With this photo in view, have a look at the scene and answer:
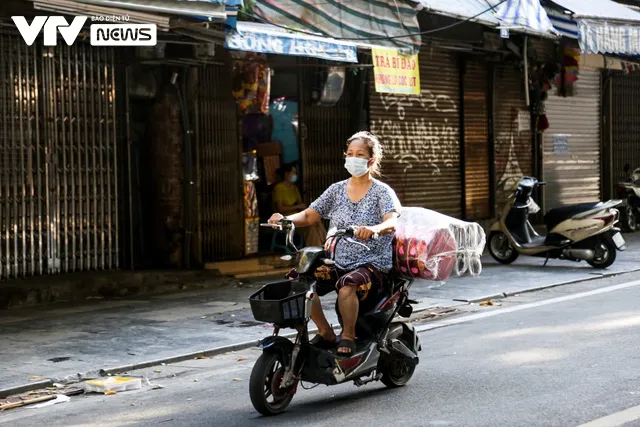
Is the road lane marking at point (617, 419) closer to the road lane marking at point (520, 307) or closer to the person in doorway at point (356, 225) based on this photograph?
the person in doorway at point (356, 225)

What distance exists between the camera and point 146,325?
1084 centimetres

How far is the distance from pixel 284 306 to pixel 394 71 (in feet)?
30.5

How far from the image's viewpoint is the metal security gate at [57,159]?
12539 millimetres

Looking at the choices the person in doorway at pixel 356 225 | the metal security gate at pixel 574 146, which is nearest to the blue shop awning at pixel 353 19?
the person in doorway at pixel 356 225

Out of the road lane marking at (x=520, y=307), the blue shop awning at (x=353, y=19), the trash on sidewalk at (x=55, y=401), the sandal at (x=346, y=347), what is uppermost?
the blue shop awning at (x=353, y=19)

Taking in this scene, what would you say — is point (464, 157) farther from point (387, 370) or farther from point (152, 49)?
point (387, 370)

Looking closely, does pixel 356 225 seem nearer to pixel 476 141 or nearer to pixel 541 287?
pixel 541 287

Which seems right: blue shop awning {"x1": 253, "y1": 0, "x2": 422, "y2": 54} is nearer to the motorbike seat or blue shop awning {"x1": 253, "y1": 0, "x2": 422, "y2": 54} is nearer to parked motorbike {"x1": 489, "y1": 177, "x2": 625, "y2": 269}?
parked motorbike {"x1": 489, "y1": 177, "x2": 625, "y2": 269}

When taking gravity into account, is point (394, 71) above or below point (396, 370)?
above

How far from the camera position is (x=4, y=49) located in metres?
12.4

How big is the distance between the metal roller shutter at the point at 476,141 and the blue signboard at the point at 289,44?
263 inches

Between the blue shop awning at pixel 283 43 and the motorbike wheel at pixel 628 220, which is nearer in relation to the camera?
the blue shop awning at pixel 283 43

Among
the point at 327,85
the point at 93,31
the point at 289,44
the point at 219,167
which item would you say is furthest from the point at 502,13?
the point at 93,31

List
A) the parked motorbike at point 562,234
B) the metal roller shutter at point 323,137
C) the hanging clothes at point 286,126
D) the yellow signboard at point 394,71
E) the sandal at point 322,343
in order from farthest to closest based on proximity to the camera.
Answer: the metal roller shutter at point 323,137 → the hanging clothes at point 286,126 → the parked motorbike at point 562,234 → the yellow signboard at point 394,71 → the sandal at point 322,343
